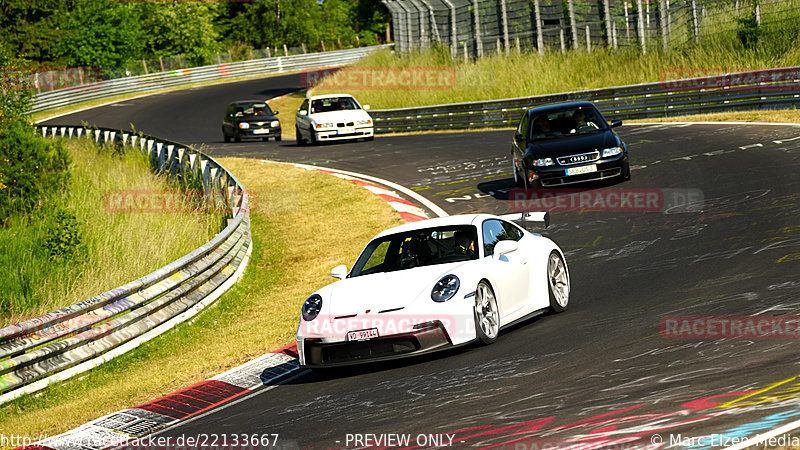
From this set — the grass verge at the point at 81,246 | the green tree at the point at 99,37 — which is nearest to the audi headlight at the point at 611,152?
the grass verge at the point at 81,246

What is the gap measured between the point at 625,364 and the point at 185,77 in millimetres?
62680

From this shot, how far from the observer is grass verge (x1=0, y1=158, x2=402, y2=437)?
978 cm

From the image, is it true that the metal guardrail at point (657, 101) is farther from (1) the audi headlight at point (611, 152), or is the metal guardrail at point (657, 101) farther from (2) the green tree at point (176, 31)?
(2) the green tree at point (176, 31)

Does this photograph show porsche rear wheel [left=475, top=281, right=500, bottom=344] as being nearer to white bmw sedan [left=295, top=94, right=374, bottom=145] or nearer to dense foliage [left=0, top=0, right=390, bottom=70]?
white bmw sedan [left=295, top=94, right=374, bottom=145]

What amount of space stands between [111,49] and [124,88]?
13.3 m

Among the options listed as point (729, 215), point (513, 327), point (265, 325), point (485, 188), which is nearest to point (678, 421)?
point (513, 327)

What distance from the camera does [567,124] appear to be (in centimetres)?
1881

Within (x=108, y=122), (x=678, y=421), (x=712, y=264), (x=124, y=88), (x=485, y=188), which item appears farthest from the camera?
(x=124, y=88)

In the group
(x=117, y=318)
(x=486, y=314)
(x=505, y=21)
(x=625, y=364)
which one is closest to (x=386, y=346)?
(x=486, y=314)

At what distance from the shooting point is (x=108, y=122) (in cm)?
4753

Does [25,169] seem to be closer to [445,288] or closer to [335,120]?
[335,120]

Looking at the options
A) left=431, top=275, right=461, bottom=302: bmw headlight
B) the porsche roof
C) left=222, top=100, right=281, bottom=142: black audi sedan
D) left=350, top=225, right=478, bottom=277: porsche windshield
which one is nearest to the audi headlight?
the porsche roof

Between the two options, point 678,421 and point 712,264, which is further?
point 712,264

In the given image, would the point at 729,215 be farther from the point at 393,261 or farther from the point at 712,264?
the point at 393,261
